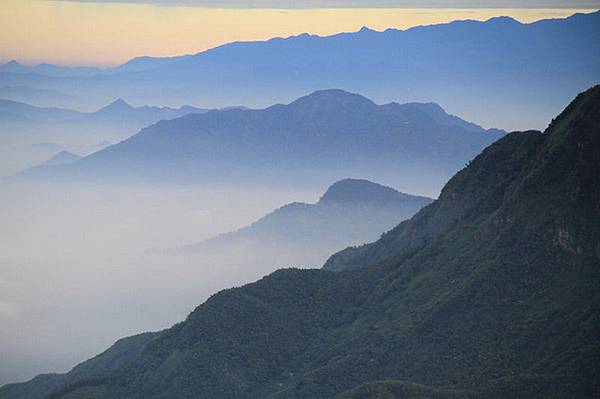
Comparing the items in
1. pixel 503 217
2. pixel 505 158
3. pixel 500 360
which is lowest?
pixel 500 360

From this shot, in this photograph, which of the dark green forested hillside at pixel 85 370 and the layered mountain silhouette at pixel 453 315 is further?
the dark green forested hillside at pixel 85 370

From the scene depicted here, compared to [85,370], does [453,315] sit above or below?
below

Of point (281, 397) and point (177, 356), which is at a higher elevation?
point (177, 356)

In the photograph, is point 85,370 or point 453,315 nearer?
point 453,315

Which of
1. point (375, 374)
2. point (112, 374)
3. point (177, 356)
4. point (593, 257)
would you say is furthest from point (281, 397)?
point (593, 257)

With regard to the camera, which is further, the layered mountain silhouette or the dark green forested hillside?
the dark green forested hillside

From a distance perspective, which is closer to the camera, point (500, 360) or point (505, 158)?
point (500, 360)

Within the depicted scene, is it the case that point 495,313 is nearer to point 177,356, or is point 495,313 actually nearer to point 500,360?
point 500,360

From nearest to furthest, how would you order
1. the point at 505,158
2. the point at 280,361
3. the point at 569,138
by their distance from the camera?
the point at 569,138 < the point at 280,361 < the point at 505,158
